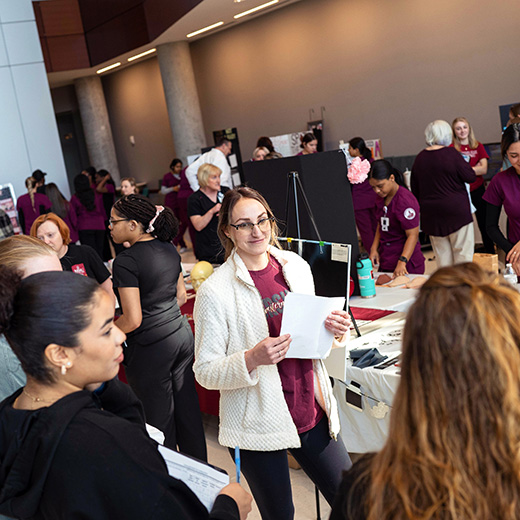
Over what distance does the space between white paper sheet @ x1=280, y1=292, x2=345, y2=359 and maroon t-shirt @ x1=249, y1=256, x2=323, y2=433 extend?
0.08m

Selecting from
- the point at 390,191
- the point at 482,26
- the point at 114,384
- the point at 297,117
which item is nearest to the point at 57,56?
the point at 297,117

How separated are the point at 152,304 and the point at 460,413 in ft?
7.42

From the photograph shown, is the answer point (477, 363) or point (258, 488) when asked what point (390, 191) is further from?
point (477, 363)

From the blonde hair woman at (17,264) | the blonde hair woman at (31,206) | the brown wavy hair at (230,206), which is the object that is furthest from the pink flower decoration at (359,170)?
the blonde hair woman at (31,206)

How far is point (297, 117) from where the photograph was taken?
10.9m

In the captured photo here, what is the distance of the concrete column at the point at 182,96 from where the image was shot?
1183 cm

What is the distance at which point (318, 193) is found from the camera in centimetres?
343

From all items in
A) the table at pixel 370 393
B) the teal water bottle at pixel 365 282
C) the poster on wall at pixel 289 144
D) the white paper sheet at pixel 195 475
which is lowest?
the table at pixel 370 393

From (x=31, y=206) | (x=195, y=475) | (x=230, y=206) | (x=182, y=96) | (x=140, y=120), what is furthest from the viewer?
(x=140, y=120)

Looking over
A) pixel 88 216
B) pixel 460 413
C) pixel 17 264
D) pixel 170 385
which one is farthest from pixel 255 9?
pixel 460 413

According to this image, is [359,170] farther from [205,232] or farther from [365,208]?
[365,208]

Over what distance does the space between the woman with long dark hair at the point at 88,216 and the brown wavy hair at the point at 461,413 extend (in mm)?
7637

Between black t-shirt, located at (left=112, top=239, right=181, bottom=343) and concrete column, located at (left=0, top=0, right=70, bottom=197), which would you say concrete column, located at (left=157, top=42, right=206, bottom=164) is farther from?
black t-shirt, located at (left=112, top=239, right=181, bottom=343)

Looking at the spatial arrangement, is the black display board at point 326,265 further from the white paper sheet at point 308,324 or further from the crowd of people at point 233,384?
the white paper sheet at point 308,324
